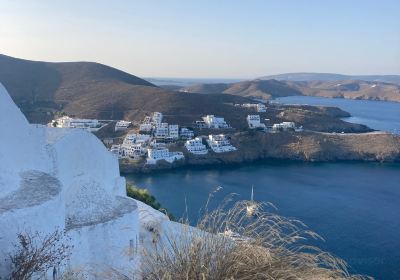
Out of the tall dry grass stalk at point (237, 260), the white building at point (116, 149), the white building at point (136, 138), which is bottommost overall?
the white building at point (116, 149)

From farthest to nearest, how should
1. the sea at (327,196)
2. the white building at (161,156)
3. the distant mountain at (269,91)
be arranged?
the distant mountain at (269,91) → the white building at (161,156) → the sea at (327,196)

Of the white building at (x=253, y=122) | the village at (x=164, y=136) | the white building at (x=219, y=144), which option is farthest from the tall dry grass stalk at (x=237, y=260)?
the white building at (x=253, y=122)

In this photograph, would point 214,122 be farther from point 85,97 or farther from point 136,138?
point 85,97

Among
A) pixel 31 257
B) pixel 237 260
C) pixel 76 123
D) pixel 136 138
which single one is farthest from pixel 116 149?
pixel 237 260

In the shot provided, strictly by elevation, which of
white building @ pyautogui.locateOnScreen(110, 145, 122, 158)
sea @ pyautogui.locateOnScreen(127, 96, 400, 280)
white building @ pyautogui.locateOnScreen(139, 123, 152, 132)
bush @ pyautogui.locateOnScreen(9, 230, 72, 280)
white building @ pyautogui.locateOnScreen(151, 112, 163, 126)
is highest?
bush @ pyautogui.locateOnScreen(9, 230, 72, 280)

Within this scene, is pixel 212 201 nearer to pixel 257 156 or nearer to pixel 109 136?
pixel 257 156

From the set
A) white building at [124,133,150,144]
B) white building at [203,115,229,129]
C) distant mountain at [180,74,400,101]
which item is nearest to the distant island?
white building at [124,133,150,144]

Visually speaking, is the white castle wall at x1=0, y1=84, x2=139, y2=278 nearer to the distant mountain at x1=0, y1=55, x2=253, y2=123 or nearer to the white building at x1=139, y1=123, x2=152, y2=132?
the white building at x1=139, y1=123, x2=152, y2=132

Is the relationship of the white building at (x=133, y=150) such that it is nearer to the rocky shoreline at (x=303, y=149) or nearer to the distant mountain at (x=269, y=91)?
the rocky shoreline at (x=303, y=149)
